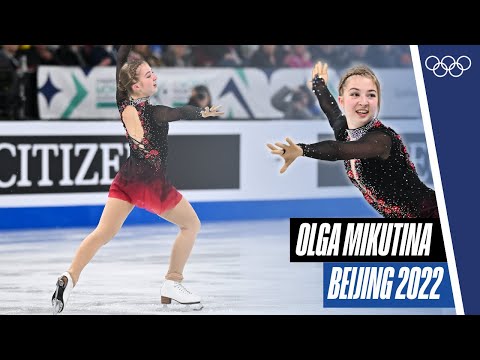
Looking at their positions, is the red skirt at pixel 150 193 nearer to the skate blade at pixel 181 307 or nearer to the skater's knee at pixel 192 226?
the skater's knee at pixel 192 226

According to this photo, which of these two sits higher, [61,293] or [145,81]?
[145,81]

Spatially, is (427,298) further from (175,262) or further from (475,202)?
(175,262)

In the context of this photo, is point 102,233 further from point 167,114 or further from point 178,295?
point 167,114

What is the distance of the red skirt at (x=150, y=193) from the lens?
23.4 ft

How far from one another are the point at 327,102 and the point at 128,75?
1173mm

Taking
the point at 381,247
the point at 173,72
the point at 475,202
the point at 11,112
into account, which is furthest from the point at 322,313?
the point at 11,112

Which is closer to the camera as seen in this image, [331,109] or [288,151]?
[288,151]

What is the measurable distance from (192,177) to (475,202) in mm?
1643

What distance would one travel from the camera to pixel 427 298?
7055mm

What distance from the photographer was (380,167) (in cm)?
712

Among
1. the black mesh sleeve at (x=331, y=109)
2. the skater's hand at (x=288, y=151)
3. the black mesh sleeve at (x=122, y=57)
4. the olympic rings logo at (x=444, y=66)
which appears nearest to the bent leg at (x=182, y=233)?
the skater's hand at (x=288, y=151)

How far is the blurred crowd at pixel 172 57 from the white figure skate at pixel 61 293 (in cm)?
131

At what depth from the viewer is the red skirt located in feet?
23.4

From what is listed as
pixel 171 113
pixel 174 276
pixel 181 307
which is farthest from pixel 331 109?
pixel 181 307
